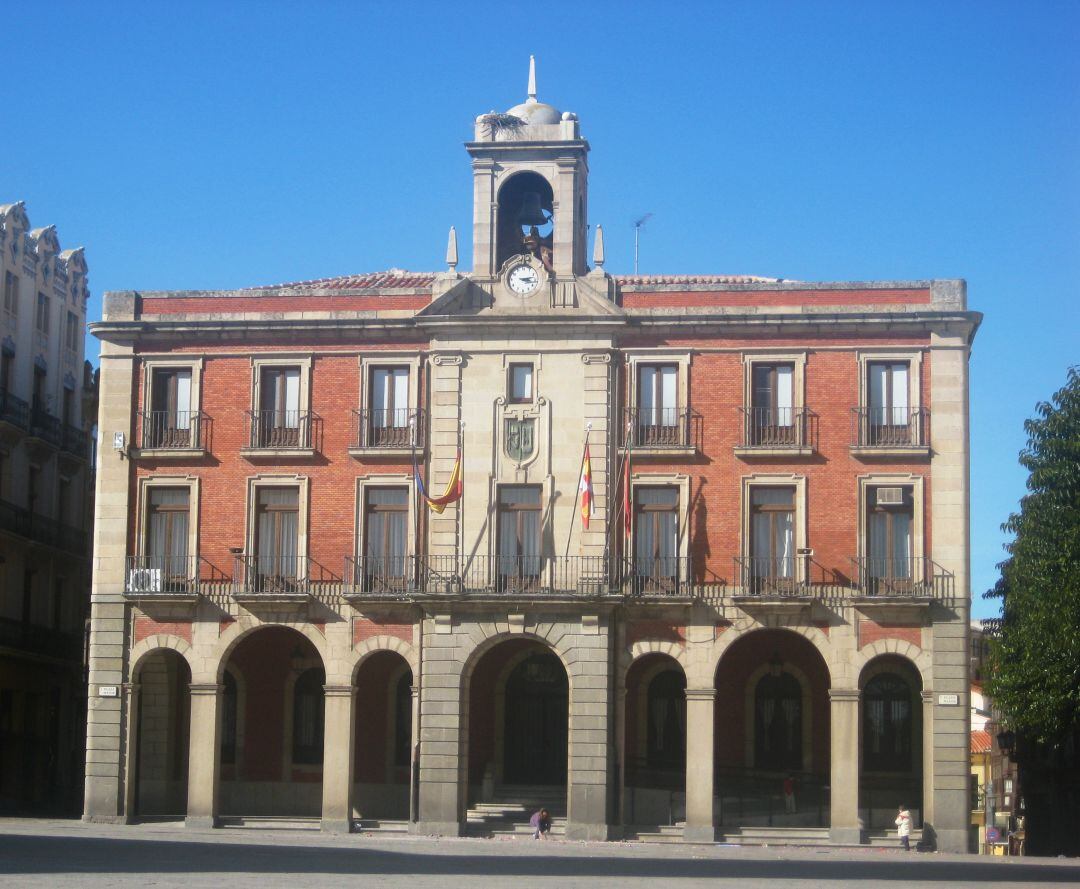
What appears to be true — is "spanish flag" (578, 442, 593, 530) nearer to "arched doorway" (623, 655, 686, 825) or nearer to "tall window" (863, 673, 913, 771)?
"arched doorway" (623, 655, 686, 825)

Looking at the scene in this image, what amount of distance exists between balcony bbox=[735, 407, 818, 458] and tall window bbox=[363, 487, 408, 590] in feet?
27.8

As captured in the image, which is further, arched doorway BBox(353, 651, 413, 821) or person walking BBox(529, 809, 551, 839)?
arched doorway BBox(353, 651, 413, 821)

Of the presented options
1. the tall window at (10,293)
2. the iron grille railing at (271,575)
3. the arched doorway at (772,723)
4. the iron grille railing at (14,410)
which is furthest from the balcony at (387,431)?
the tall window at (10,293)

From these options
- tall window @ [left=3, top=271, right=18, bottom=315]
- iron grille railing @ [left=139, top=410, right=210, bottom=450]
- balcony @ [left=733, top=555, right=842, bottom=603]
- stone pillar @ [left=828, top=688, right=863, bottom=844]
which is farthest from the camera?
tall window @ [left=3, top=271, right=18, bottom=315]

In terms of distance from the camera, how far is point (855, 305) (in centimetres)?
4803

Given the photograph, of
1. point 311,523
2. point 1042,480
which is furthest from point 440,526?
point 1042,480

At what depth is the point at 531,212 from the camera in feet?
164

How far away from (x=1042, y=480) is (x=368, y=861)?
2084cm

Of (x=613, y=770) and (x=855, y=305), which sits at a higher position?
(x=855, y=305)

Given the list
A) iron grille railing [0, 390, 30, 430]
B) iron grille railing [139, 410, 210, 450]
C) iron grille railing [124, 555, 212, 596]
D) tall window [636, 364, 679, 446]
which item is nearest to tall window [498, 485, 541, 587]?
tall window [636, 364, 679, 446]

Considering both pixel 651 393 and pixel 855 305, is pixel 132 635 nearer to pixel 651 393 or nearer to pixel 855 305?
pixel 651 393

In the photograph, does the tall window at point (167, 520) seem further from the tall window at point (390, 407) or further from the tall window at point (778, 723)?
the tall window at point (778, 723)

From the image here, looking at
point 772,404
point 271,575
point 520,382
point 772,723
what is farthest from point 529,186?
point 772,723

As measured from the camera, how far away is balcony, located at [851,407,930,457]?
47125 millimetres
